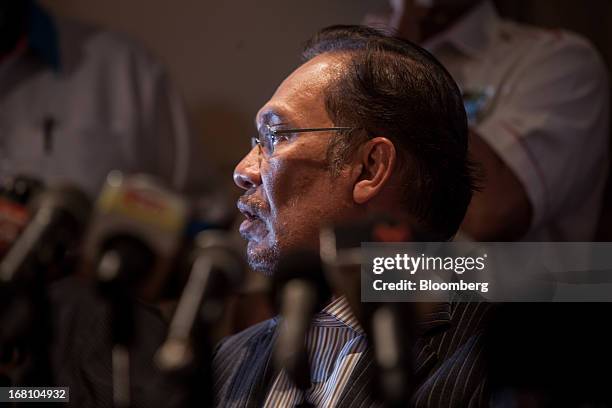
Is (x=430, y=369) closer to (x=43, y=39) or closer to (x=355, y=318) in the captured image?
(x=355, y=318)

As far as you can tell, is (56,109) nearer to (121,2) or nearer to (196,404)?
(121,2)

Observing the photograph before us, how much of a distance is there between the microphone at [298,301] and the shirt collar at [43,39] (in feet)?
5.48

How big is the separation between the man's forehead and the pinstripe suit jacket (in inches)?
13.0

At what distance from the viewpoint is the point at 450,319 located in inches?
43.7

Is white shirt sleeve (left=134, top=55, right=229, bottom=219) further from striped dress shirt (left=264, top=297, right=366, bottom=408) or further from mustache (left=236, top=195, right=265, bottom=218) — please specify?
striped dress shirt (left=264, top=297, right=366, bottom=408)

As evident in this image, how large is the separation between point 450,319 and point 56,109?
1.59 metres

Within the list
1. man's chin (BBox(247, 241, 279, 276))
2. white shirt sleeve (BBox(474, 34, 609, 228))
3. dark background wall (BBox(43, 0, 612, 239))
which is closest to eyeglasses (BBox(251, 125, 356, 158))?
man's chin (BBox(247, 241, 279, 276))

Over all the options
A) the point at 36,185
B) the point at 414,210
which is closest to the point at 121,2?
the point at 36,185

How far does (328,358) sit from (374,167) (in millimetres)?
282

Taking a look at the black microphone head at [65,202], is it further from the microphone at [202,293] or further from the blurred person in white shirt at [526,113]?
the blurred person in white shirt at [526,113]

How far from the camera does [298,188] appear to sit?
123cm

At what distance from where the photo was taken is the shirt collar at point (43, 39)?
2350 mm

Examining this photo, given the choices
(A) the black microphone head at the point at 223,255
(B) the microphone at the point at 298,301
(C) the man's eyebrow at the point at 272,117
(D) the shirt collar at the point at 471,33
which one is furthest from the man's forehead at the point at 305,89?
(D) the shirt collar at the point at 471,33

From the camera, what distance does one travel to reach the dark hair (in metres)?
1.21
